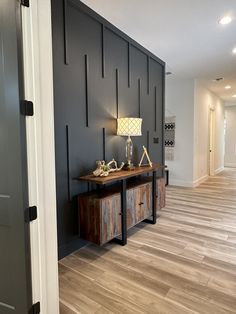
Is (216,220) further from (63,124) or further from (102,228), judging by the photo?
(63,124)

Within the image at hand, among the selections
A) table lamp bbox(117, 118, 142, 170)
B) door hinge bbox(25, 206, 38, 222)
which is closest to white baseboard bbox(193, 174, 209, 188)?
table lamp bbox(117, 118, 142, 170)

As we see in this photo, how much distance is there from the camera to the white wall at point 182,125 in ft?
19.5

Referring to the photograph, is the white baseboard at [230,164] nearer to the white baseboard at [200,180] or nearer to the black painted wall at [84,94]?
the white baseboard at [200,180]

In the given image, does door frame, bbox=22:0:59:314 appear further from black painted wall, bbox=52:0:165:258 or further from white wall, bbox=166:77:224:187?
white wall, bbox=166:77:224:187

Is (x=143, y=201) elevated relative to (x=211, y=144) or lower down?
lower down

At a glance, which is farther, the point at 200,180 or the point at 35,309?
the point at 200,180

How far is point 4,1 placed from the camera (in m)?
1.28

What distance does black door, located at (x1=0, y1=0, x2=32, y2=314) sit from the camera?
4.08ft

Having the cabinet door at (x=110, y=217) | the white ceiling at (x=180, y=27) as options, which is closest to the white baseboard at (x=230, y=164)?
the white ceiling at (x=180, y=27)

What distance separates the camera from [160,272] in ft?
7.17

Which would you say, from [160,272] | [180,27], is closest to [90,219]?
[160,272]

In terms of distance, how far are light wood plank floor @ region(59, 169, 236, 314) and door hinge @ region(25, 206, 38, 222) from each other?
92cm

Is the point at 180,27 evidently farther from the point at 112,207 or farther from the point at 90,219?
the point at 90,219

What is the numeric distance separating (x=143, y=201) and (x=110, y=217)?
2.62 feet
